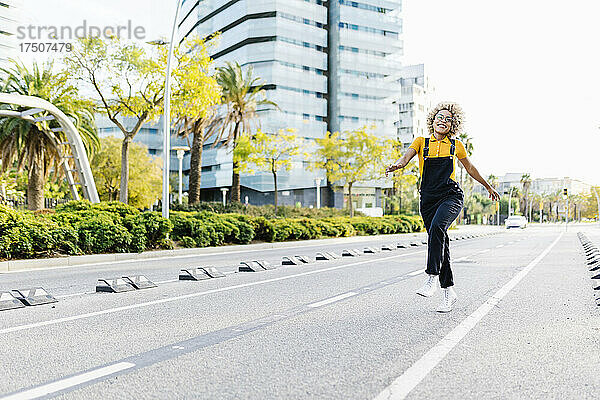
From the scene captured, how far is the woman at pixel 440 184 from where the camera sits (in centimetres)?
621

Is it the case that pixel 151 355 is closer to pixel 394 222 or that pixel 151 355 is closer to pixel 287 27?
pixel 394 222

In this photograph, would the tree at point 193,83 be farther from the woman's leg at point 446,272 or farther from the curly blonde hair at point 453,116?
the woman's leg at point 446,272

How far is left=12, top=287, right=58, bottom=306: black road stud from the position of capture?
22.1 ft

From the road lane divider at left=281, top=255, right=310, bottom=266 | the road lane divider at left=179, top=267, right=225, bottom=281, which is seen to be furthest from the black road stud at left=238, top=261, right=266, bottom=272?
the road lane divider at left=281, top=255, right=310, bottom=266

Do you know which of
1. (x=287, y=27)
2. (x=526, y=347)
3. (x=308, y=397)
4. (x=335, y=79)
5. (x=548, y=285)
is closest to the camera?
(x=308, y=397)

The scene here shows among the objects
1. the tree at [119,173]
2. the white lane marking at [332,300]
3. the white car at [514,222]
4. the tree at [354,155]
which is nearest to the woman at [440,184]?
the white lane marking at [332,300]

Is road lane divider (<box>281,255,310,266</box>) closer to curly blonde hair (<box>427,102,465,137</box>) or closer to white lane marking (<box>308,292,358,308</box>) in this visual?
white lane marking (<box>308,292,358,308</box>)

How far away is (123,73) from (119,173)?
2660cm

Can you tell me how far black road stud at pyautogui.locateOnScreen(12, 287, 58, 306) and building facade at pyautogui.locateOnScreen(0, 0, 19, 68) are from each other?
252 ft

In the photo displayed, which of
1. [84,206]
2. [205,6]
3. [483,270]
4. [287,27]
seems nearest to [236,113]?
[84,206]

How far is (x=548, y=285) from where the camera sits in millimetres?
9180

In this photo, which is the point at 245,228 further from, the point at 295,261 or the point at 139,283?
the point at 139,283

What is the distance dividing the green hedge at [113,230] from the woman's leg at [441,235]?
9.76 meters

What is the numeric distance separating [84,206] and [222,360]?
14.2 metres
